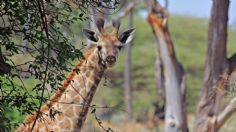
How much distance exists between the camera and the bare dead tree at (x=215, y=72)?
509 inches

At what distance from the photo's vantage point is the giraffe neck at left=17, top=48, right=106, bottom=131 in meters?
8.06

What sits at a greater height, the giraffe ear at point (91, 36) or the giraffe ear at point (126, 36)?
the giraffe ear at point (91, 36)

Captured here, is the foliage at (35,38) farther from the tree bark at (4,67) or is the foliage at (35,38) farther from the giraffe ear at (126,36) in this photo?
the giraffe ear at (126,36)

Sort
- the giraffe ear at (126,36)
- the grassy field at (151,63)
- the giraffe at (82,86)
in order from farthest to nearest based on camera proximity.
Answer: the grassy field at (151,63)
the giraffe ear at (126,36)
the giraffe at (82,86)

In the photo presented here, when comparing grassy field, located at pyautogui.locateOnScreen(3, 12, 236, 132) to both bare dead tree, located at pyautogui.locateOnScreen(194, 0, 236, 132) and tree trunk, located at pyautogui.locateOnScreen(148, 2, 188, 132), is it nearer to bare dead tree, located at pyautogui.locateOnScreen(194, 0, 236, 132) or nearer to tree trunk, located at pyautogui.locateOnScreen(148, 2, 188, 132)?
tree trunk, located at pyautogui.locateOnScreen(148, 2, 188, 132)

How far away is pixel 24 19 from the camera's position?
595 cm

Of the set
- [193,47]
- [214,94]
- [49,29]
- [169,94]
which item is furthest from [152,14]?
[193,47]

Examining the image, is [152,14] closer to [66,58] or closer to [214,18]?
[214,18]

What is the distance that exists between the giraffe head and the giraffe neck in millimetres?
81

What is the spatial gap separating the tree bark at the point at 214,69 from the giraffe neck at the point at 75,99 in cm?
427

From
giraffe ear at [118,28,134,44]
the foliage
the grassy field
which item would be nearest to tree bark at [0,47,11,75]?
the foliage

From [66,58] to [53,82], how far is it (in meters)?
0.26

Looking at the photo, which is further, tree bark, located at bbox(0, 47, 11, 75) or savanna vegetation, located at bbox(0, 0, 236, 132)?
savanna vegetation, located at bbox(0, 0, 236, 132)

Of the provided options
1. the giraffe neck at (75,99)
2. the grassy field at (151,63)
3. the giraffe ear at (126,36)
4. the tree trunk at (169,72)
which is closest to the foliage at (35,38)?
the giraffe neck at (75,99)
